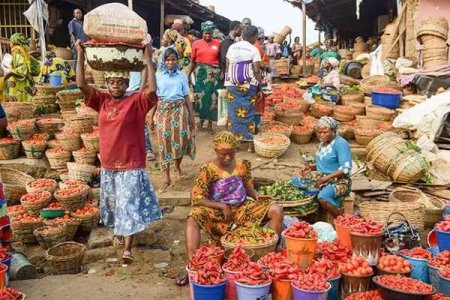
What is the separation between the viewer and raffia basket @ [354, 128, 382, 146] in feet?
28.1

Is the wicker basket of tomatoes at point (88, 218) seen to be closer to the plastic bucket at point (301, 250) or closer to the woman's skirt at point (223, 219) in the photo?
the woman's skirt at point (223, 219)

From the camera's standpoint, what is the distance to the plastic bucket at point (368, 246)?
388 centimetres

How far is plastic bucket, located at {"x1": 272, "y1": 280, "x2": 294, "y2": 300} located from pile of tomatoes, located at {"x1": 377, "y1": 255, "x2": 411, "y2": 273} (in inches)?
29.4

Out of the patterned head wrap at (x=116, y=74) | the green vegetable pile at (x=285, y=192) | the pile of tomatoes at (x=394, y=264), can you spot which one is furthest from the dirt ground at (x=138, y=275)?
the patterned head wrap at (x=116, y=74)

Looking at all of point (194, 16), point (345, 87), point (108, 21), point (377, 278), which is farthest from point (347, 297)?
point (194, 16)

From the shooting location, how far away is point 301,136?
876 cm

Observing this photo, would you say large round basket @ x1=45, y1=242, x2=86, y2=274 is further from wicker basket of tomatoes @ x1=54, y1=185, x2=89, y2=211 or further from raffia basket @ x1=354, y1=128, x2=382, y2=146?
raffia basket @ x1=354, y1=128, x2=382, y2=146

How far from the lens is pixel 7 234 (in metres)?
4.73

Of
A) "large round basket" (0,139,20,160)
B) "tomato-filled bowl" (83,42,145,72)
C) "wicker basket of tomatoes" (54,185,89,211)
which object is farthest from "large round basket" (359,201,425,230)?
"large round basket" (0,139,20,160)

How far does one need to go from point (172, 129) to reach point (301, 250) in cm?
303

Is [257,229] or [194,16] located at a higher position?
[194,16]

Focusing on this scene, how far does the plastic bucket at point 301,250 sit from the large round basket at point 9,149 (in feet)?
19.2

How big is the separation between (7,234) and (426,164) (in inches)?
209

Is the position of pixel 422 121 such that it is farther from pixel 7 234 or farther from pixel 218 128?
pixel 7 234
